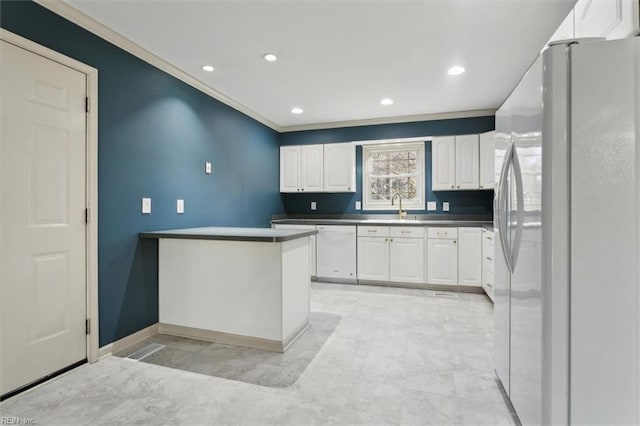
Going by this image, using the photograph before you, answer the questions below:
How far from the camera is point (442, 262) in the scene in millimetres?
4145

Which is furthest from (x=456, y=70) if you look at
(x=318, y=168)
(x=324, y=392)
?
(x=324, y=392)

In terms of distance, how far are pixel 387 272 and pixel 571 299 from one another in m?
3.22

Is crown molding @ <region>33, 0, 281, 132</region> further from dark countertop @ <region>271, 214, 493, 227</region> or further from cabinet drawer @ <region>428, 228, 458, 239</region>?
cabinet drawer @ <region>428, 228, 458, 239</region>

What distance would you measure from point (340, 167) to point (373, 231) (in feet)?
3.86

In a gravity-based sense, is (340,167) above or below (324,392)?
above

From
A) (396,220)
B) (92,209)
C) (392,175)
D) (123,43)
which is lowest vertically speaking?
(396,220)

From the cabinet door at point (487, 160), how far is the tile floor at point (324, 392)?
220 cm

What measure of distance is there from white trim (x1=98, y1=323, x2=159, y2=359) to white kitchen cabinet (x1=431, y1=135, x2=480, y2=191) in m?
3.85

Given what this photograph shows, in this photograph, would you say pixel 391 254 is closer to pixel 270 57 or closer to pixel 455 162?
pixel 455 162

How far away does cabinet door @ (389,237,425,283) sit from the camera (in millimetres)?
4238

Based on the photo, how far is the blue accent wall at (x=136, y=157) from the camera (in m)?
2.23

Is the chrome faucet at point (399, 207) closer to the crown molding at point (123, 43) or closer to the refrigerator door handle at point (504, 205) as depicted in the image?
the crown molding at point (123, 43)

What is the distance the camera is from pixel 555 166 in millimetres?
1201

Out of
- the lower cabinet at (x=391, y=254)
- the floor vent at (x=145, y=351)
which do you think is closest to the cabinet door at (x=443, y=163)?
the lower cabinet at (x=391, y=254)
